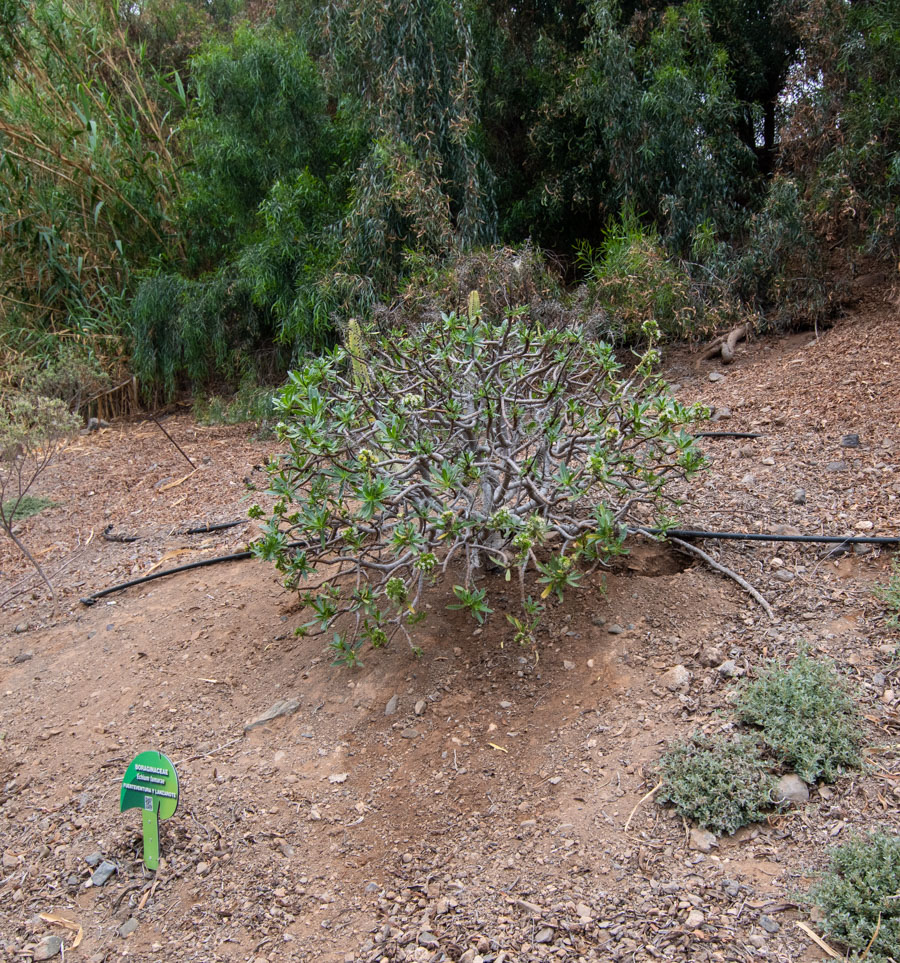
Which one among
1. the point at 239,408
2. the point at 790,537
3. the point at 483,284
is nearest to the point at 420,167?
the point at 483,284

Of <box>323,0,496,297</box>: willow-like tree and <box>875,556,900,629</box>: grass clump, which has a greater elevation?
<box>323,0,496,297</box>: willow-like tree

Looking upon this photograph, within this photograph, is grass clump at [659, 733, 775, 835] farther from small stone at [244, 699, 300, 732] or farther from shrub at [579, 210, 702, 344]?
shrub at [579, 210, 702, 344]

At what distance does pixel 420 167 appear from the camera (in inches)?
220

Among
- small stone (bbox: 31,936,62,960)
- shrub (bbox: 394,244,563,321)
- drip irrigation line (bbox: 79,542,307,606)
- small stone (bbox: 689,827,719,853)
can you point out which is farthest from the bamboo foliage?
small stone (bbox: 689,827,719,853)

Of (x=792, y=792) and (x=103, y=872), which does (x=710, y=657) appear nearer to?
(x=792, y=792)

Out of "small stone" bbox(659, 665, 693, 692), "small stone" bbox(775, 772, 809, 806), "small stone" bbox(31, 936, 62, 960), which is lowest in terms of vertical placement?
"small stone" bbox(31, 936, 62, 960)

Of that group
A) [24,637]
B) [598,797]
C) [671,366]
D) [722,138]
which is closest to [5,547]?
[24,637]

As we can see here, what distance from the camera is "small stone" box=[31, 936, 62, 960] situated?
1.96 meters

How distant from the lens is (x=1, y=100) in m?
6.73

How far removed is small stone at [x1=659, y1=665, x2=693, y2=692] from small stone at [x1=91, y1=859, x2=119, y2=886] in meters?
1.61

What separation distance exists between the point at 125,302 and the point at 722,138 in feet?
16.5

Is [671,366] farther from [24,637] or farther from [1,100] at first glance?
[1,100]

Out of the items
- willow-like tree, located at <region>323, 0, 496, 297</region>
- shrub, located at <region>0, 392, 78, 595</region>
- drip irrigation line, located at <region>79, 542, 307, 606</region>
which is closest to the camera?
drip irrigation line, located at <region>79, 542, 307, 606</region>

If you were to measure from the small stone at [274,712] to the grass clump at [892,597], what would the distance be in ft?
6.06
